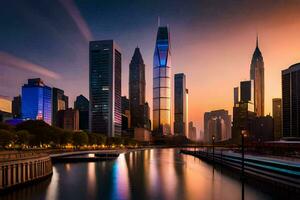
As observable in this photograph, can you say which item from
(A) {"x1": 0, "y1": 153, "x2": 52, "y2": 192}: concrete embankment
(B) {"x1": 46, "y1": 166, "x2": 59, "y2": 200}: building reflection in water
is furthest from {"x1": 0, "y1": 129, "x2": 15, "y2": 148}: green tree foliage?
(B) {"x1": 46, "y1": 166, "x2": 59, "y2": 200}: building reflection in water

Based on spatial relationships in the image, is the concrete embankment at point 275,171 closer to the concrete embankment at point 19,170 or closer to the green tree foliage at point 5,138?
the concrete embankment at point 19,170

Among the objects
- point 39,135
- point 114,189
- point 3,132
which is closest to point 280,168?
point 114,189

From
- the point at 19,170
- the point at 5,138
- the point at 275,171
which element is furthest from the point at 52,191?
the point at 5,138

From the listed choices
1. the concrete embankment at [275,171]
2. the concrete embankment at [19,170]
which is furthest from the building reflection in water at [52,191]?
the concrete embankment at [275,171]

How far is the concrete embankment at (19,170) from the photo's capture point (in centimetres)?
6281

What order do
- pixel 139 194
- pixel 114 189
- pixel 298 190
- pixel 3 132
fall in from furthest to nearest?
1. pixel 3 132
2. pixel 114 189
3. pixel 139 194
4. pixel 298 190

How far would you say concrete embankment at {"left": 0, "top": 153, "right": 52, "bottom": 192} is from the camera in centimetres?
6281

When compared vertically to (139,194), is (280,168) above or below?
above

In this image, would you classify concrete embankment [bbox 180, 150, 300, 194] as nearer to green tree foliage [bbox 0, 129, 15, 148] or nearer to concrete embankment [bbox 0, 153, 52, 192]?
concrete embankment [bbox 0, 153, 52, 192]

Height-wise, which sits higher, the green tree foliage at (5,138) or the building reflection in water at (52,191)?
the green tree foliage at (5,138)

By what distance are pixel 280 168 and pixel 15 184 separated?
53.0 metres

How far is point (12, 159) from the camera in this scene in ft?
217

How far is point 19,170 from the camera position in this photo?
69188 millimetres

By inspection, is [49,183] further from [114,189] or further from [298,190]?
[298,190]
